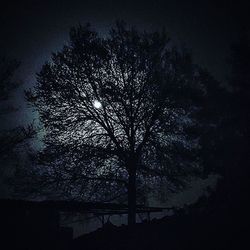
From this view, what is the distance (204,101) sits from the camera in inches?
802

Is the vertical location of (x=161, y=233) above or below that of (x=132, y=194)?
below

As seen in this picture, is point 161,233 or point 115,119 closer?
point 161,233

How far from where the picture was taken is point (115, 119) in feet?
57.6

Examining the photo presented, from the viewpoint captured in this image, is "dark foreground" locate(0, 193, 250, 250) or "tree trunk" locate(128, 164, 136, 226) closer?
"dark foreground" locate(0, 193, 250, 250)

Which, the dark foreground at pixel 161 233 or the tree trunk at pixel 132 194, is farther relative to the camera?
the tree trunk at pixel 132 194

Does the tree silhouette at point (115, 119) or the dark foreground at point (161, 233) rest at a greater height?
the tree silhouette at point (115, 119)

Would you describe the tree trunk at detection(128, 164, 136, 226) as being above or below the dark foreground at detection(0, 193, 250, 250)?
above

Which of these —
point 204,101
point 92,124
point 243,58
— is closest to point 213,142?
point 204,101

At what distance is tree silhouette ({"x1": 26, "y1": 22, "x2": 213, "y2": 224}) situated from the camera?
1662cm

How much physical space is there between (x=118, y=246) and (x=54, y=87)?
9.15 m

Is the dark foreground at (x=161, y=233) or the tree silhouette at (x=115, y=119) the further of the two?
the tree silhouette at (x=115, y=119)

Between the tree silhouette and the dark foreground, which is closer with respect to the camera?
the dark foreground

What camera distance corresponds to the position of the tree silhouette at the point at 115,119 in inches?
655

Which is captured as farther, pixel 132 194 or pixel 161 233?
pixel 132 194
